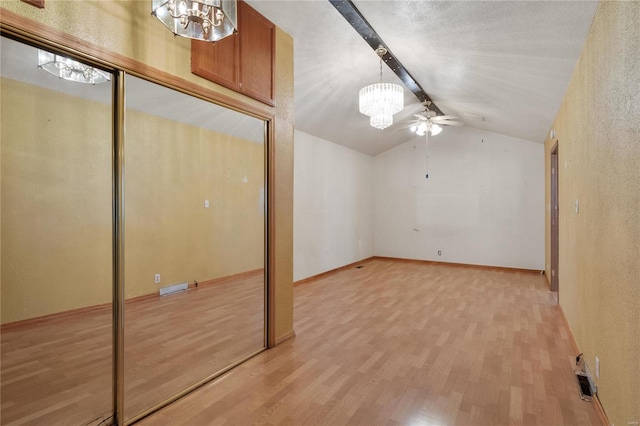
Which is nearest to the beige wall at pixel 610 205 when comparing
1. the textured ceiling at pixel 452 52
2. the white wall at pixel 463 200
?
the textured ceiling at pixel 452 52

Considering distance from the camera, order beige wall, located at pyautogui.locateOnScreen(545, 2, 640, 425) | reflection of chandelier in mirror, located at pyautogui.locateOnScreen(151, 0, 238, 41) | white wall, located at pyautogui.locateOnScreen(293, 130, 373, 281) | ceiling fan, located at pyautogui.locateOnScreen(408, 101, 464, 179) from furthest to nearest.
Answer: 1. white wall, located at pyautogui.locateOnScreen(293, 130, 373, 281)
2. ceiling fan, located at pyautogui.locateOnScreen(408, 101, 464, 179)
3. reflection of chandelier in mirror, located at pyautogui.locateOnScreen(151, 0, 238, 41)
4. beige wall, located at pyautogui.locateOnScreen(545, 2, 640, 425)

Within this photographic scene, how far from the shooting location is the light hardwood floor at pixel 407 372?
2.00 metres

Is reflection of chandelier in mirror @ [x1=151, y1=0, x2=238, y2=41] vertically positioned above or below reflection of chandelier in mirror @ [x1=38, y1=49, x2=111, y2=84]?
above

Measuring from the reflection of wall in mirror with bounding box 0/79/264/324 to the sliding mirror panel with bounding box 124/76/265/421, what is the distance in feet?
0.05

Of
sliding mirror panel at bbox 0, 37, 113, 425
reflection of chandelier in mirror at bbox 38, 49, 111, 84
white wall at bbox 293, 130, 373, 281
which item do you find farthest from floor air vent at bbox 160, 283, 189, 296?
white wall at bbox 293, 130, 373, 281

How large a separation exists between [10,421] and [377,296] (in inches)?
153

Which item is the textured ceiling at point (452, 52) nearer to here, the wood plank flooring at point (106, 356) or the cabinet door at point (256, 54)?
the cabinet door at point (256, 54)

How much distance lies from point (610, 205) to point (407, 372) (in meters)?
1.73

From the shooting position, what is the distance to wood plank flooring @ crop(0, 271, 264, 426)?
79.8 inches

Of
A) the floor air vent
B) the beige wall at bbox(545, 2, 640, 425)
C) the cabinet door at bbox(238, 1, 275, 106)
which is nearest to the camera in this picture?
the beige wall at bbox(545, 2, 640, 425)

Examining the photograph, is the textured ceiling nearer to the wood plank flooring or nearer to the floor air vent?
the wood plank flooring

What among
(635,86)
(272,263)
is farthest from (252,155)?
(635,86)

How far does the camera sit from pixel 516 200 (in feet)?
21.4

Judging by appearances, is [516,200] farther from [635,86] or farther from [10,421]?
[10,421]
